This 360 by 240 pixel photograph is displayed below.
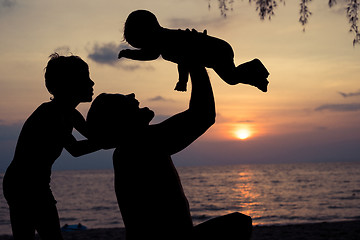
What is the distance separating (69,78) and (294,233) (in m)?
11.3

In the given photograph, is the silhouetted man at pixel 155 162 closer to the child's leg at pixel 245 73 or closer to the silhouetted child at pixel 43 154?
the child's leg at pixel 245 73

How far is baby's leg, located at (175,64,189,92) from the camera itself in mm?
1498

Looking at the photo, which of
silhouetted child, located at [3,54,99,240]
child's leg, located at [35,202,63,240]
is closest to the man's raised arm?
silhouetted child, located at [3,54,99,240]

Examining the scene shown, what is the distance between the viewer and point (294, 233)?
1274 cm

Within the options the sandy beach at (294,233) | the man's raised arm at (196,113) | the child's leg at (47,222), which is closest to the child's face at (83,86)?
the child's leg at (47,222)

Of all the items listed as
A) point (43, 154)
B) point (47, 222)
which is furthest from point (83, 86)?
point (47, 222)

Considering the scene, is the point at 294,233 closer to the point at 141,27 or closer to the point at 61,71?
the point at 61,71

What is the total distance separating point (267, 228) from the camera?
14.2 metres

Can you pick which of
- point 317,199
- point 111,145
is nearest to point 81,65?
point 111,145

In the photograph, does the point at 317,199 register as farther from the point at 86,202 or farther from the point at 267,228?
the point at 267,228

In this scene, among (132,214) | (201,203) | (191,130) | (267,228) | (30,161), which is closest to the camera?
(191,130)

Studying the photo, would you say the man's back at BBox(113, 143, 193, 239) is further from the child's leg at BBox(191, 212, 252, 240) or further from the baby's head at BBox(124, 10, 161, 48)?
the baby's head at BBox(124, 10, 161, 48)

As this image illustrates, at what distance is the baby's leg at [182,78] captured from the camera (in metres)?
1.50

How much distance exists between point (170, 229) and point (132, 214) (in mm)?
171
